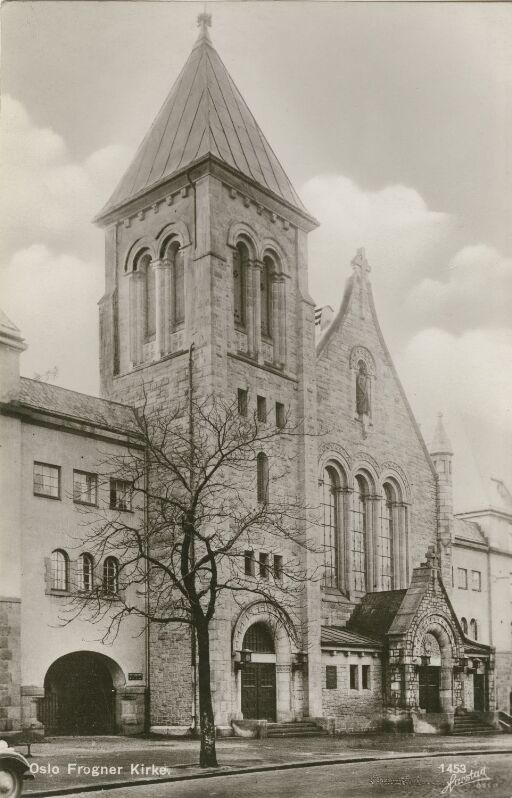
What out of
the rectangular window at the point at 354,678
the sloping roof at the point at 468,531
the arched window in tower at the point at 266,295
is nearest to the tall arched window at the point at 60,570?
the arched window in tower at the point at 266,295

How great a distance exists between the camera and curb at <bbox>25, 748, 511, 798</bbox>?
19516mm

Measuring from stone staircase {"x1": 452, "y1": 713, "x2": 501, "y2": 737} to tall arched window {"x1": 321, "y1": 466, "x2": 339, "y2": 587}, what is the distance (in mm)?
6725

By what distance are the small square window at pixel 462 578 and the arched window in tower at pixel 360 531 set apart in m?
5.85

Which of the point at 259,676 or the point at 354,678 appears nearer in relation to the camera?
the point at 259,676

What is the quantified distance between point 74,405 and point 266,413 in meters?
6.93

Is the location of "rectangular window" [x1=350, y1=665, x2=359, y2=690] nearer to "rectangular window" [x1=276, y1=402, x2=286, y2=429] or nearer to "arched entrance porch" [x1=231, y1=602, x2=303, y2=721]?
"arched entrance porch" [x1=231, y1=602, x2=303, y2=721]

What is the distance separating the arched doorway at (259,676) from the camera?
3294 centimetres

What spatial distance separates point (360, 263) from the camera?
4053 centimetres

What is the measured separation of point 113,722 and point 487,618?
19718 mm

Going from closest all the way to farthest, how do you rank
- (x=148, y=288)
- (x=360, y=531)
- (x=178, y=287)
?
(x=178, y=287) → (x=148, y=288) → (x=360, y=531)

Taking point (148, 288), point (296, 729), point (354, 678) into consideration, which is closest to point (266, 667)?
point (296, 729)

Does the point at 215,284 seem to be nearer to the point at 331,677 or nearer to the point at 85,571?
the point at 85,571

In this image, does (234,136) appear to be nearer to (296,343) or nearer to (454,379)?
(296,343)

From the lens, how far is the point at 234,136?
3509cm
